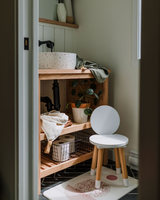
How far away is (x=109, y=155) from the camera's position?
2.49 metres

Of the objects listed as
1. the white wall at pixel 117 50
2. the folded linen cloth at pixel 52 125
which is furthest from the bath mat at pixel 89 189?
the white wall at pixel 117 50

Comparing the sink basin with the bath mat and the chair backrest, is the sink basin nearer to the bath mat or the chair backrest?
the chair backrest

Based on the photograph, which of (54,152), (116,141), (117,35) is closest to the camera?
(116,141)

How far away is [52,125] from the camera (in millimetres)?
1815

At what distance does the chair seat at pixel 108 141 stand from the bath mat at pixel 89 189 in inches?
13.9

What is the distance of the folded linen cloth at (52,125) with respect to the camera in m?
1.81

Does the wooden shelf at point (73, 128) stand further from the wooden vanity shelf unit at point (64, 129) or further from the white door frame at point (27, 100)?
the white door frame at point (27, 100)

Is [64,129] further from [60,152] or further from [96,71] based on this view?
[96,71]

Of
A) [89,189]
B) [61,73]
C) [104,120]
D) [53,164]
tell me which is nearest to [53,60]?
[61,73]

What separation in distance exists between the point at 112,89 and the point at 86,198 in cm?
117

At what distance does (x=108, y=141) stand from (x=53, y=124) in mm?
491

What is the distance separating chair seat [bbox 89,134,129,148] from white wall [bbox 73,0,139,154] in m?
0.36
